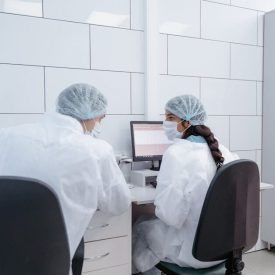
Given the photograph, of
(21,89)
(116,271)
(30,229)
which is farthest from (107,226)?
(21,89)

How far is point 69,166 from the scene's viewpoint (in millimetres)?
1239

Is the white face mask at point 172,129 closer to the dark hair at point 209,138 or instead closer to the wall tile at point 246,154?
the dark hair at point 209,138

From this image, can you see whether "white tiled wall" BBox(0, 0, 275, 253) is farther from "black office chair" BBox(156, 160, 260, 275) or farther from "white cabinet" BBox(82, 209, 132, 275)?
"black office chair" BBox(156, 160, 260, 275)

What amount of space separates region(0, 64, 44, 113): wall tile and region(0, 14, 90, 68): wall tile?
55 millimetres

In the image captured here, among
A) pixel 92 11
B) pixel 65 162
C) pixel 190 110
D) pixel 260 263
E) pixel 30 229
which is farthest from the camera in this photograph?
pixel 260 263

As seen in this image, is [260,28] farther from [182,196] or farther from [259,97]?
[182,196]

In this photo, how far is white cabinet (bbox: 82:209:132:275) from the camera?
1.58m

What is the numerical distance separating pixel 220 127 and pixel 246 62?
2.04 feet

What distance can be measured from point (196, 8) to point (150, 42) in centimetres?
53

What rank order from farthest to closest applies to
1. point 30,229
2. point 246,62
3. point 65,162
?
point 246,62 → point 65,162 → point 30,229

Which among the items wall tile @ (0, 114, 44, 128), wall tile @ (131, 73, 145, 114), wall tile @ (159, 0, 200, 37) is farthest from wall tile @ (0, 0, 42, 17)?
wall tile @ (159, 0, 200, 37)

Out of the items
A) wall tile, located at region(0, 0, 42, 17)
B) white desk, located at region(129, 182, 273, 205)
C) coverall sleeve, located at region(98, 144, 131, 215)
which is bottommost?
white desk, located at region(129, 182, 273, 205)

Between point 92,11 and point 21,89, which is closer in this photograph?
point 21,89

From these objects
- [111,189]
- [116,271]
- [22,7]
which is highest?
[22,7]
